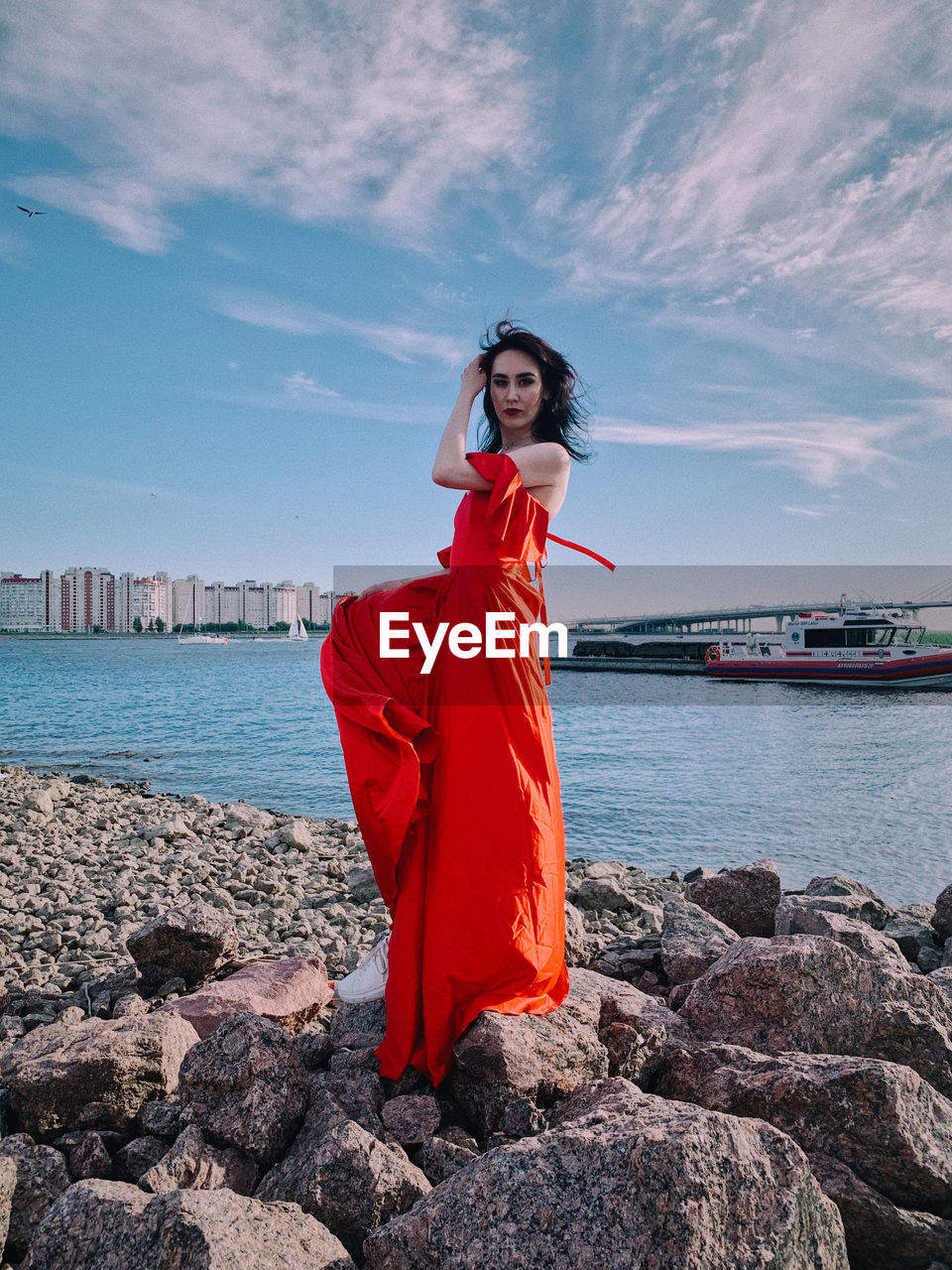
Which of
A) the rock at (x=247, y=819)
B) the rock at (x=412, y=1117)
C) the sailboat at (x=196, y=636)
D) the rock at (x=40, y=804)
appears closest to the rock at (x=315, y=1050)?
the rock at (x=412, y=1117)

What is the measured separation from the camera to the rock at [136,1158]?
2.34 metres

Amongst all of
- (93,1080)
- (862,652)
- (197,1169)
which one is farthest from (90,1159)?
(862,652)

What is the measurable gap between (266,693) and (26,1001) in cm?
3586

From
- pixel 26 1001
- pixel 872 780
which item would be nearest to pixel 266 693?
pixel 872 780

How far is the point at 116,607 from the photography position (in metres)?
126

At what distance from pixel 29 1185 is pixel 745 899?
13.2 ft

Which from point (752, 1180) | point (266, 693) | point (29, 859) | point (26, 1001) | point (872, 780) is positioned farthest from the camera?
point (266, 693)

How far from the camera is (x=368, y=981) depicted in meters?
3.08

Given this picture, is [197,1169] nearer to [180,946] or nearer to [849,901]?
[180,946]

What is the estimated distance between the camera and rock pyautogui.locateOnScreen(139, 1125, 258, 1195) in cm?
216

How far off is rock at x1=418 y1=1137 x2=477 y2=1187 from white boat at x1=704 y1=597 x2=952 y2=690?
117 feet

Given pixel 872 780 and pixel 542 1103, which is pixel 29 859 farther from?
pixel 872 780

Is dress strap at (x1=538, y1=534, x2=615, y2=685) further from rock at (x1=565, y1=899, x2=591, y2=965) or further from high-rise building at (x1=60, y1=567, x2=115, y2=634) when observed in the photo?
high-rise building at (x1=60, y1=567, x2=115, y2=634)

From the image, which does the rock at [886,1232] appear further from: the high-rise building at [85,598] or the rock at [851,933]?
the high-rise building at [85,598]
